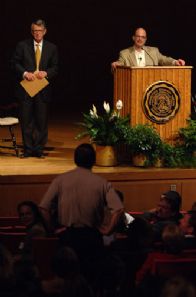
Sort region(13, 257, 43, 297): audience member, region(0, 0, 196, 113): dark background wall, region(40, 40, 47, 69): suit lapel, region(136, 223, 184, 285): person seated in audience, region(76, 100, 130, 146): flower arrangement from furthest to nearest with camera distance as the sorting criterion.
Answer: region(0, 0, 196, 113): dark background wall < region(40, 40, 47, 69): suit lapel < region(76, 100, 130, 146): flower arrangement < region(136, 223, 184, 285): person seated in audience < region(13, 257, 43, 297): audience member

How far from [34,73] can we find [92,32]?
5457 mm

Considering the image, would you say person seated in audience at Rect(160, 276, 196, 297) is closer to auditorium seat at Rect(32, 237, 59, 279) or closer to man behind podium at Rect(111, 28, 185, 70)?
auditorium seat at Rect(32, 237, 59, 279)

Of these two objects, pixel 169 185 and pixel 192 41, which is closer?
pixel 169 185

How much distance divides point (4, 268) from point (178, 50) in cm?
978

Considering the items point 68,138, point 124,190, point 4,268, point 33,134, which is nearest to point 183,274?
point 4,268

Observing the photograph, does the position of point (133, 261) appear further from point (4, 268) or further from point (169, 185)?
point (169, 185)

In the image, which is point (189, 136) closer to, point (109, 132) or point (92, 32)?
→ point (109, 132)

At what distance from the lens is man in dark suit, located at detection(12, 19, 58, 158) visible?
27.9ft

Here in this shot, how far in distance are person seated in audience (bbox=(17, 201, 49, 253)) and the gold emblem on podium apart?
2.61 m

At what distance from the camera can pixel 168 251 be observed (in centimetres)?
511

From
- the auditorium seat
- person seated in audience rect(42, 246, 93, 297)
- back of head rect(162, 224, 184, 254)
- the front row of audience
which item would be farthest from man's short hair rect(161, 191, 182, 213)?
person seated in audience rect(42, 246, 93, 297)

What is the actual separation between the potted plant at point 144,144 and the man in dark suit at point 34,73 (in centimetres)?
102

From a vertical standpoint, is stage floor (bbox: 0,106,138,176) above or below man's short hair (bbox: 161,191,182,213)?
above

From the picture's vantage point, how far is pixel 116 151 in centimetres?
840
